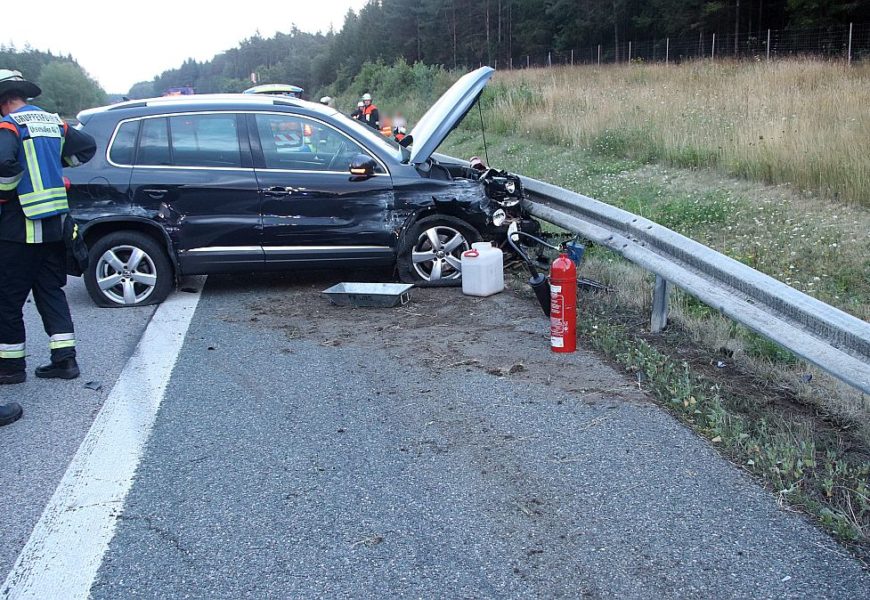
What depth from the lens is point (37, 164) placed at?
17.8 ft

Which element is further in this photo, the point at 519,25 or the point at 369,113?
the point at 519,25

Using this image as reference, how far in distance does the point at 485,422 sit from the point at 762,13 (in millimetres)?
46489

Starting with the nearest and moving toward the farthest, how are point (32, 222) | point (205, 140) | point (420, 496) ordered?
point (420, 496) < point (32, 222) < point (205, 140)

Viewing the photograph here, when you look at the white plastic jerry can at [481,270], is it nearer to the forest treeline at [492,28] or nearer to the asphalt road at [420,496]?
the asphalt road at [420,496]

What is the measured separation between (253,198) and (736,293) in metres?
4.33

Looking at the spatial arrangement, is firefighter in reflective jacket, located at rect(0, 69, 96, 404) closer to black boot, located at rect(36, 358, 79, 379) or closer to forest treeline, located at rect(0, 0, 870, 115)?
black boot, located at rect(36, 358, 79, 379)

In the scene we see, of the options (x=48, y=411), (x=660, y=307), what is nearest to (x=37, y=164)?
(x=48, y=411)

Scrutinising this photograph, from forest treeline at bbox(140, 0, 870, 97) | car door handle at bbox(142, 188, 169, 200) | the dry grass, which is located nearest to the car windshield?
car door handle at bbox(142, 188, 169, 200)

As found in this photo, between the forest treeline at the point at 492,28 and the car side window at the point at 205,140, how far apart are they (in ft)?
67.8

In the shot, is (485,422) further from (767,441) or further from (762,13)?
(762,13)

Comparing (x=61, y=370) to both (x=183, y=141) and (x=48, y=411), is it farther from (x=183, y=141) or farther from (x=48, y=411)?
(x=183, y=141)

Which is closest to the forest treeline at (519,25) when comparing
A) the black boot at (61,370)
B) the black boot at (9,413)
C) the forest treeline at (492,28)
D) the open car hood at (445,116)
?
the forest treeline at (492,28)

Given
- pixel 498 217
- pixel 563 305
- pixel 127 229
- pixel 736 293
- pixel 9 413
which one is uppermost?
pixel 127 229

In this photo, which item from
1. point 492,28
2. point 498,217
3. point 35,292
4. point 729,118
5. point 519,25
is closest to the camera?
point 35,292
